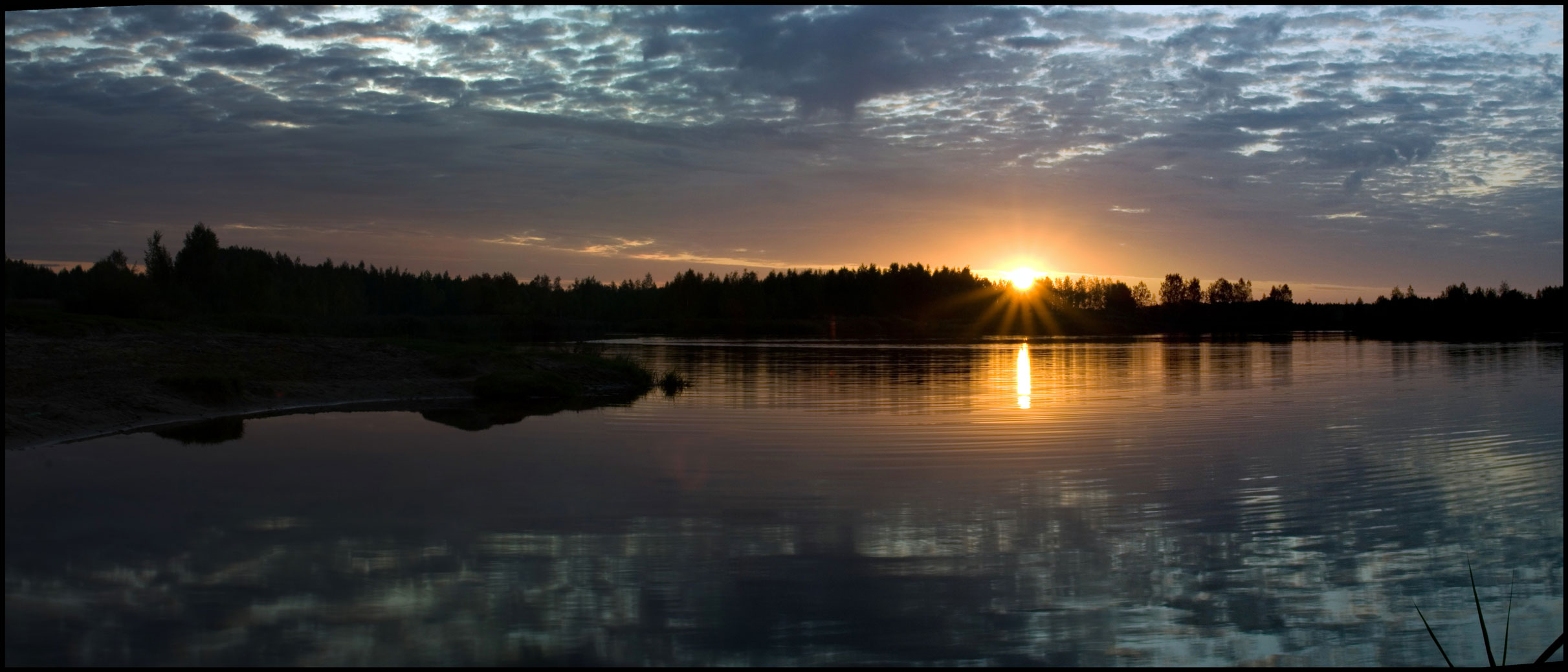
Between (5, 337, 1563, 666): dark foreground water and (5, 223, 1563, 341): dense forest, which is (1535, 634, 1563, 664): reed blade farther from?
(5, 223, 1563, 341): dense forest

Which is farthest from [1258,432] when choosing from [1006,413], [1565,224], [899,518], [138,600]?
[138,600]

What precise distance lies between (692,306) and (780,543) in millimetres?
154479

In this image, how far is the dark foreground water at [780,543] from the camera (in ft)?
20.9

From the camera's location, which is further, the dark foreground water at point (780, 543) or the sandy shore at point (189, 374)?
the sandy shore at point (189, 374)

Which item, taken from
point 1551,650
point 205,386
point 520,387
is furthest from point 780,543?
point 520,387

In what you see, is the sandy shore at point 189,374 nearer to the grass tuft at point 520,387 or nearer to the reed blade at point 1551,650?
the grass tuft at point 520,387

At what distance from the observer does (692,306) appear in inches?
6388

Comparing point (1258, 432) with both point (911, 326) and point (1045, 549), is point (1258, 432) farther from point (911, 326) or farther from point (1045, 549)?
point (911, 326)

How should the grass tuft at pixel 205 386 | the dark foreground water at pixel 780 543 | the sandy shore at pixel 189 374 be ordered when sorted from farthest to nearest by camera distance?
1. the grass tuft at pixel 205 386
2. the sandy shore at pixel 189 374
3. the dark foreground water at pixel 780 543

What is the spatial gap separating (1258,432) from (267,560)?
15.5 m

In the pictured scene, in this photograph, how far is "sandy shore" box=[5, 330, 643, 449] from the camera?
15070 millimetres

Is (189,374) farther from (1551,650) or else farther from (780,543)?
(1551,650)

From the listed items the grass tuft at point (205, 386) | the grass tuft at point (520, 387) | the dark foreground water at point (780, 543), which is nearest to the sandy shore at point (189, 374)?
the grass tuft at point (205, 386)

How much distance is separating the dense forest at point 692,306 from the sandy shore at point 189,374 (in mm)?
22150
